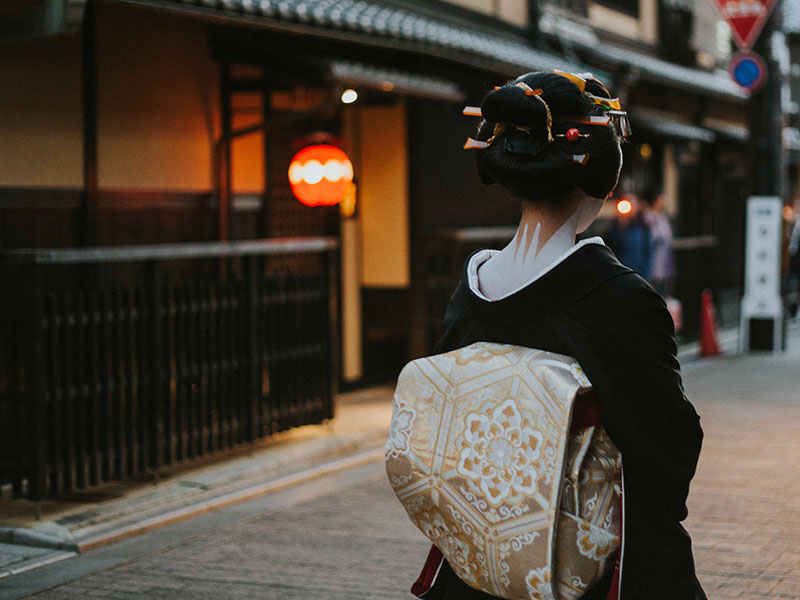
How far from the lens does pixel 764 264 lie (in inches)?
619

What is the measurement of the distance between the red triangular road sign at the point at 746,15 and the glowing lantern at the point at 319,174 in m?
7.60

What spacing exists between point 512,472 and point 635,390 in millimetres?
337

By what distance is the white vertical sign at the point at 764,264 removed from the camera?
1561 centimetres

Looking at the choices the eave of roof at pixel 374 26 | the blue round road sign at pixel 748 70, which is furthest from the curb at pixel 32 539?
the blue round road sign at pixel 748 70

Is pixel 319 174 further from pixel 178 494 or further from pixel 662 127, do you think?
pixel 662 127

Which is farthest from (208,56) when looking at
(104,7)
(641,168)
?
(641,168)

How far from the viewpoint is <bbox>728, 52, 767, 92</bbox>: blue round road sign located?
1534 cm

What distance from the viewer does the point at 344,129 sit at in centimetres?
1216

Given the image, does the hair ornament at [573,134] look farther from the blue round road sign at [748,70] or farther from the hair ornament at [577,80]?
the blue round road sign at [748,70]

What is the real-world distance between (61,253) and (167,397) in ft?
4.83

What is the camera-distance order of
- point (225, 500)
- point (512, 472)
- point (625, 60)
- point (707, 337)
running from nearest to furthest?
1. point (512, 472)
2. point (225, 500)
3. point (707, 337)
4. point (625, 60)

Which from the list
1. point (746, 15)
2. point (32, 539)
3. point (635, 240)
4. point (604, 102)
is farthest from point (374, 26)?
point (746, 15)

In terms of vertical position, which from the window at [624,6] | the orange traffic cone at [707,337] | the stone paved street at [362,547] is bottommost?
the stone paved street at [362,547]

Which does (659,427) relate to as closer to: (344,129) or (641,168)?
(344,129)
